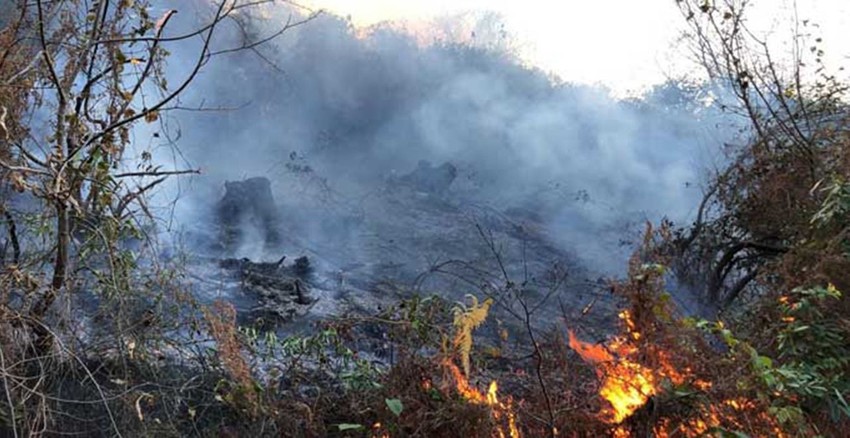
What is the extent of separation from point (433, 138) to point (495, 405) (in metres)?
15.5

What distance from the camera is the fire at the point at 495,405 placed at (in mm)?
3957

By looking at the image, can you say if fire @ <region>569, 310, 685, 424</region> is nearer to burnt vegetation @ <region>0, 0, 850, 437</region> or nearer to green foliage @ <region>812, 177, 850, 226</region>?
burnt vegetation @ <region>0, 0, 850, 437</region>

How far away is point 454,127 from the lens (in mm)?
19359

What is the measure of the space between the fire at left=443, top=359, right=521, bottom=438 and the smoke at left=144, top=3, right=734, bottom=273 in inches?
363

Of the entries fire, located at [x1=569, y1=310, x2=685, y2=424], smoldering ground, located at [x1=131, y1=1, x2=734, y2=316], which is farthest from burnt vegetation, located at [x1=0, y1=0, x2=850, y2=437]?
smoldering ground, located at [x1=131, y1=1, x2=734, y2=316]

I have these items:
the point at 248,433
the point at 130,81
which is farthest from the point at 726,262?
the point at 130,81

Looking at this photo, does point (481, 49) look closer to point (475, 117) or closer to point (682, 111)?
point (475, 117)

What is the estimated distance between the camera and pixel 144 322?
12.5ft

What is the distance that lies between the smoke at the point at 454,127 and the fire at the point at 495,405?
9.22 metres

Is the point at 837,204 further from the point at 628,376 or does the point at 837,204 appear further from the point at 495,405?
the point at 495,405

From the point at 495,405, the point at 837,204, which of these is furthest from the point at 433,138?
the point at 495,405

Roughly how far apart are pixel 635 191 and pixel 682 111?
12.4 feet

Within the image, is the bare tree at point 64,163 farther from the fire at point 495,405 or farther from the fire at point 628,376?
the fire at point 628,376

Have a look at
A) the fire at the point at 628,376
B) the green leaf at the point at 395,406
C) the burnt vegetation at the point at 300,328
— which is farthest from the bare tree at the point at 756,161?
the green leaf at the point at 395,406
